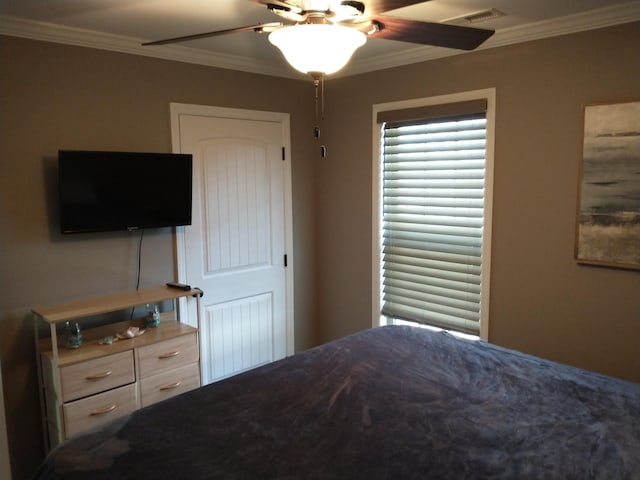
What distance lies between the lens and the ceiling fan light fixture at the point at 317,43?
159 cm

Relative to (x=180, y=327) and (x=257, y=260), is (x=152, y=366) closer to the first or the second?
(x=180, y=327)

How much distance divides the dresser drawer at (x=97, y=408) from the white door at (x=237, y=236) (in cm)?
75

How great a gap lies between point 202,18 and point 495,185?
6.43ft

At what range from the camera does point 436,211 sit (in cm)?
334

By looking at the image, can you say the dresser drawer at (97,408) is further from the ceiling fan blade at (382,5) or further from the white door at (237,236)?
the ceiling fan blade at (382,5)

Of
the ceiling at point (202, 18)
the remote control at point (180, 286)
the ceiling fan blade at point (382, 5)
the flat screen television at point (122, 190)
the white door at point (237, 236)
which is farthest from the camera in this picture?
the white door at point (237, 236)

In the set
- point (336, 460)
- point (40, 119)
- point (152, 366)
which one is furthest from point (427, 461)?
point (40, 119)

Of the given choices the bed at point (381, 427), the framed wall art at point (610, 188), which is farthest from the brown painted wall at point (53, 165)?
the framed wall art at point (610, 188)

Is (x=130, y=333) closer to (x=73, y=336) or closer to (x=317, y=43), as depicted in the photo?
(x=73, y=336)

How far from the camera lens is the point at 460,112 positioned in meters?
3.09

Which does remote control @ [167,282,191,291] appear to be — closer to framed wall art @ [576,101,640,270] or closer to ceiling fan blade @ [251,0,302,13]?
ceiling fan blade @ [251,0,302,13]

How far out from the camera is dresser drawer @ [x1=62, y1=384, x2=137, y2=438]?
2473mm

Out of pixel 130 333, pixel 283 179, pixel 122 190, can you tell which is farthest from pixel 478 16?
pixel 130 333

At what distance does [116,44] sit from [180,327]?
175 cm
